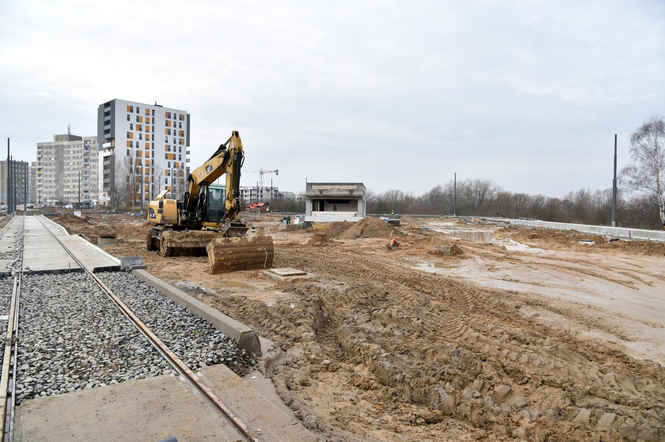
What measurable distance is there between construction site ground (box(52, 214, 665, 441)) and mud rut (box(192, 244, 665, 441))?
19mm

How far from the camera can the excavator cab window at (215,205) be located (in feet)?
54.1

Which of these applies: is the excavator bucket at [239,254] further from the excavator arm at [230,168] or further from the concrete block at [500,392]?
the concrete block at [500,392]

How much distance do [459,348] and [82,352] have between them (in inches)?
200

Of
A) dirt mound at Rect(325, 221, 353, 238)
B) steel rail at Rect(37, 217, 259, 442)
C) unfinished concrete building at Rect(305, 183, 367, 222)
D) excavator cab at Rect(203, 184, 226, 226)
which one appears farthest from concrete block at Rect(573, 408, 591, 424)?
→ unfinished concrete building at Rect(305, 183, 367, 222)

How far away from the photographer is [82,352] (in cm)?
532

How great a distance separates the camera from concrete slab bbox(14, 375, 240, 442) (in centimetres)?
351

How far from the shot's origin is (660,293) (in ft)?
36.0

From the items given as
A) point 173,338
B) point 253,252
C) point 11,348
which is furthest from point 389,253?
point 11,348

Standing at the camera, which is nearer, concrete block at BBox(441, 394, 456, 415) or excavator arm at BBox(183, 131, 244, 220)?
concrete block at BBox(441, 394, 456, 415)

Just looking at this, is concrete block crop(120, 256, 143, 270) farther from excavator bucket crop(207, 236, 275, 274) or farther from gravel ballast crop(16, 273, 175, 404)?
gravel ballast crop(16, 273, 175, 404)

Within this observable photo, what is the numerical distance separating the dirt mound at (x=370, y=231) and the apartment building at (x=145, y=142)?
69072 mm

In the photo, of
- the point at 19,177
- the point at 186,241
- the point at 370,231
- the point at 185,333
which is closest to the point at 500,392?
the point at 185,333

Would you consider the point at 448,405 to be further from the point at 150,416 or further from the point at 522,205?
the point at 522,205

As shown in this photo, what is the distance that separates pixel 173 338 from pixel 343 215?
30.7m
